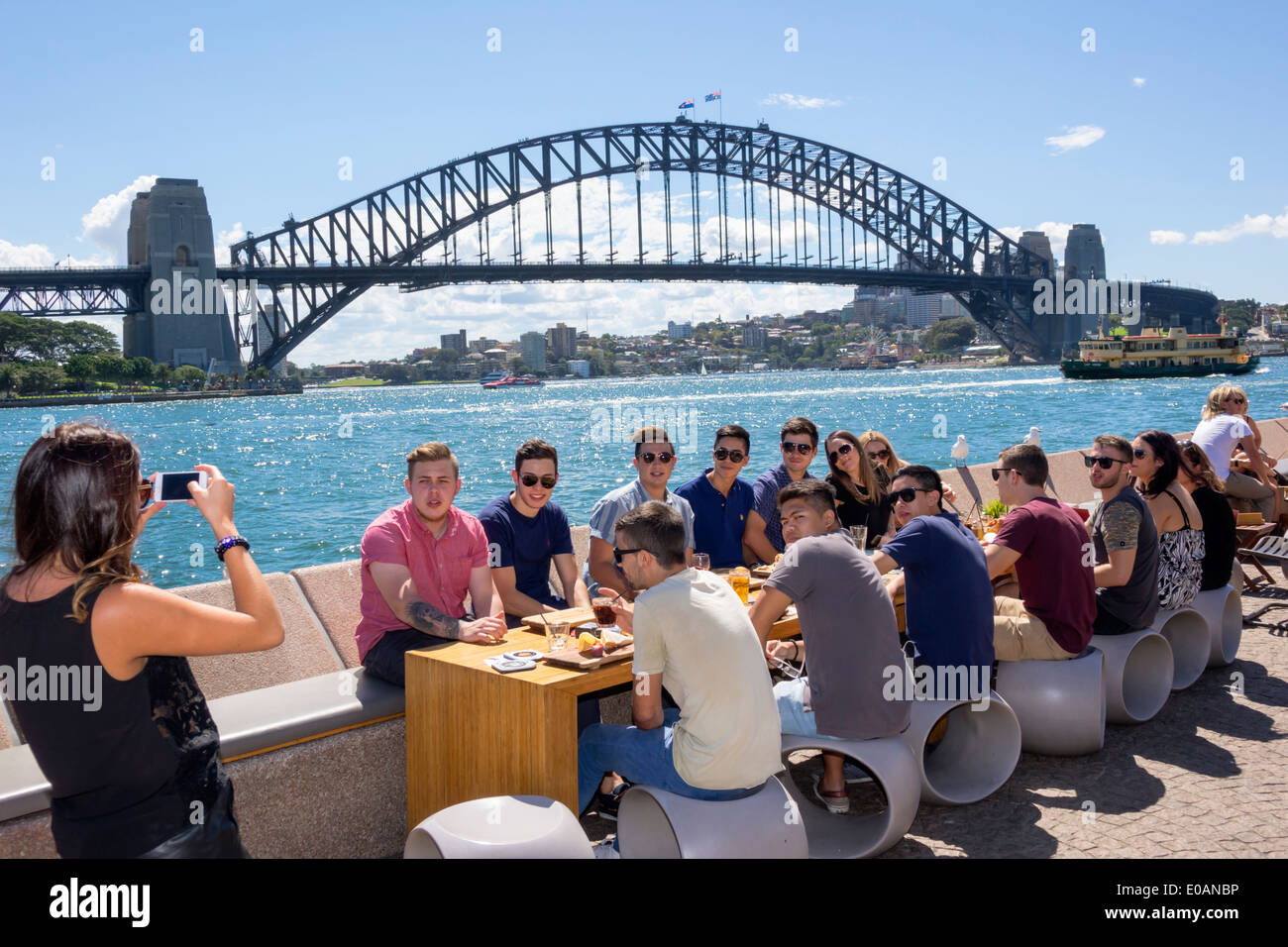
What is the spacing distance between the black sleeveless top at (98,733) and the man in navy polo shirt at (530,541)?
1908mm

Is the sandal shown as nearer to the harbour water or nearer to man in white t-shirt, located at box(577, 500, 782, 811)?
man in white t-shirt, located at box(577, 500, 782, 811)

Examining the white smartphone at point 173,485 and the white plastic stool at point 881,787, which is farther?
the white plastic stool at point 881,787

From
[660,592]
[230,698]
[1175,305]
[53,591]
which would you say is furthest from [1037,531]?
[1175,305]

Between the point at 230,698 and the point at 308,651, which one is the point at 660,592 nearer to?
the point at 230,698

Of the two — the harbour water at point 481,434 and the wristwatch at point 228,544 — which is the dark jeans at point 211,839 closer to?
the wristwatch at point 228,544

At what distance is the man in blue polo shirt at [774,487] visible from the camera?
4953 mm

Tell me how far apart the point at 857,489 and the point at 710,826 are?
2886mm

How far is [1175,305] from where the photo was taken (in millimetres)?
85812

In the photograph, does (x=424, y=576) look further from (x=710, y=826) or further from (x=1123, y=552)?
(x=1123, y=552)

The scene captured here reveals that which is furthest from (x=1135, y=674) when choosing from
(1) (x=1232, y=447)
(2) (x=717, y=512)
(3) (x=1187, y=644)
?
(1) (x=1232, y=447)

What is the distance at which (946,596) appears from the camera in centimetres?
345

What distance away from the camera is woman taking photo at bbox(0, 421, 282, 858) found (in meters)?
1.90

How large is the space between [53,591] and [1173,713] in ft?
13.3

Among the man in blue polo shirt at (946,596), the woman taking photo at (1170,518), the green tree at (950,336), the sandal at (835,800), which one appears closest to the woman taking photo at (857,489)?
the woman taking photo at (1170,518)
